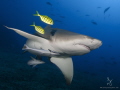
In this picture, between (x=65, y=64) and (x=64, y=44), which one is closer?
(x=64, y=44)

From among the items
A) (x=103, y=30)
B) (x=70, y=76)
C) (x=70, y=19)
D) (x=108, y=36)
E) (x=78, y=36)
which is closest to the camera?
(x=78, y=36)

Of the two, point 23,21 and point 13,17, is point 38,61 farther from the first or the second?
point 23,21

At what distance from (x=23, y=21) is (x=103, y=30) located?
94.3 metres

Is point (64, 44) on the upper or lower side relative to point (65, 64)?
upper

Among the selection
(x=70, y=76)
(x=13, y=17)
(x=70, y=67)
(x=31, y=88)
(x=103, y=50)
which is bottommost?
(x=31, y=88)

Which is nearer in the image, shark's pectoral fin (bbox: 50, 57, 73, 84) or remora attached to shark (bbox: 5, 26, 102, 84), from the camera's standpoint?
remora attached to shark (bbox: 5, 26, 102, 84)

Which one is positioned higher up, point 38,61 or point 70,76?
point 38,61

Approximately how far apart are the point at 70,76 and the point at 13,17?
136 metres

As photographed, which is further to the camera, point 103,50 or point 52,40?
point 103,50

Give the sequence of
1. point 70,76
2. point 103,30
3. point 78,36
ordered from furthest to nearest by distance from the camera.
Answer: point 103,30
point 70,76
point 78,36

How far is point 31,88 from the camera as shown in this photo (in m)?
5.59

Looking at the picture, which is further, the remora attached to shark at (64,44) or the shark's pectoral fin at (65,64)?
the shark's pectoral fin at (65,64)

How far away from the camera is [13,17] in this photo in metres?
127

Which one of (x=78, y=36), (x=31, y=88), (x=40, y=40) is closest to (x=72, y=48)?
(x=78, y=36)
